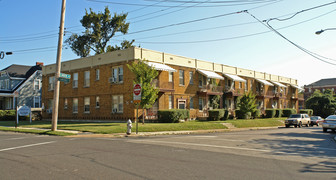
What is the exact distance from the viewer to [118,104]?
2877cm

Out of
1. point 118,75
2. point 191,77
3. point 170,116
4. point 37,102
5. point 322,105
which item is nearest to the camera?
point 170,116

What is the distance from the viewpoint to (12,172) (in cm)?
670

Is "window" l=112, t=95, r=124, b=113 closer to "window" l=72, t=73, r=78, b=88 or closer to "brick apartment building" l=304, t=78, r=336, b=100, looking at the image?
"window" l=72, t=73, r=78, b=88

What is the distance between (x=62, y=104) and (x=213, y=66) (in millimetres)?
20326

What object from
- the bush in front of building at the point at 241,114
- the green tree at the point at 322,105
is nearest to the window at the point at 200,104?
the bush in front of building at the point at 241,114

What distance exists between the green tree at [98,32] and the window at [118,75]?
17.9 metres

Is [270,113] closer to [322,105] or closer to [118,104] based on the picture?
[322,105]

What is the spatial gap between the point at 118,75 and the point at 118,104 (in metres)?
3.04

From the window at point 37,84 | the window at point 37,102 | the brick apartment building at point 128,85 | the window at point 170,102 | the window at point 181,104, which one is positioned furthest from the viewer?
the window at point 37,84

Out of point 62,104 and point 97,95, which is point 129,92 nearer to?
point 97,95

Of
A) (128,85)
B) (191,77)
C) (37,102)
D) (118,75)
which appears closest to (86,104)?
(118,75)

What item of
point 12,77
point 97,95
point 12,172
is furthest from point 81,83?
point 12,172

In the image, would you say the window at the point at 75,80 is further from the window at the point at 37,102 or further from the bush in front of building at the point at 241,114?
the bush in front of building at the point at 241,114

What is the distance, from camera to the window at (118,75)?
28703 mm
